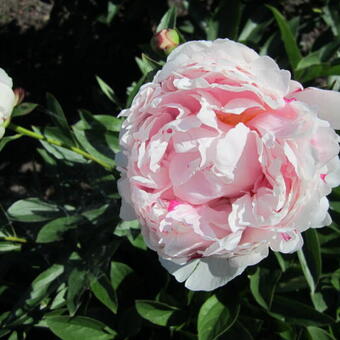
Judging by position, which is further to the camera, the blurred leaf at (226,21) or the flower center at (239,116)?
the blurred leaf at (226,21)

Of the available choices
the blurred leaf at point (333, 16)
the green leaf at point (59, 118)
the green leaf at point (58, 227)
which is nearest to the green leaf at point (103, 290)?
the green leaf at point (58, 227)

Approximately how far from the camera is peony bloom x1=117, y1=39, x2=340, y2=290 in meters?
0.76

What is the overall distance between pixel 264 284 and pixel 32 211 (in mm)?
609

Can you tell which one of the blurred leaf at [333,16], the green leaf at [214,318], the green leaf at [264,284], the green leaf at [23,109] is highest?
the green leaf at [23,109]

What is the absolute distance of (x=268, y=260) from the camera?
4.37ft

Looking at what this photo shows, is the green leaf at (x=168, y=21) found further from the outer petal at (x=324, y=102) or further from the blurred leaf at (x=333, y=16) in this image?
the blurred leaf at (x=333, y=16)

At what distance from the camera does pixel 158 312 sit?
1.32 meters

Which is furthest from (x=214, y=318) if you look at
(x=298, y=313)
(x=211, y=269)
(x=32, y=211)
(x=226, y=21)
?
(x=226, y=21)

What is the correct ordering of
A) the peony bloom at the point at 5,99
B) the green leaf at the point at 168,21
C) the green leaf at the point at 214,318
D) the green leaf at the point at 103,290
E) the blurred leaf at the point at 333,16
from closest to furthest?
1. the peony bloom at the point at 5,99
2. the green leaf at the point at 168,21
3. the green leaf at the point at 214,318
4. the green leaf at the point at 103,290
5. the blurred leaf at the point at 333,16

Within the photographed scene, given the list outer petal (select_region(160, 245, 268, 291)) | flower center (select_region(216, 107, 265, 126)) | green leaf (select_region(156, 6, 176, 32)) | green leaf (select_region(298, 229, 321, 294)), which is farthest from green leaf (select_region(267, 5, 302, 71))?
outer petal (select_region(160, 245, 268, 291))

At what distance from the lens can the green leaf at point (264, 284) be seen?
1.25 meters

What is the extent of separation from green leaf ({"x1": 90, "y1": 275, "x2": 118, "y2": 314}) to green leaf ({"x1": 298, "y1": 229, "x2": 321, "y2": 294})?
464 millimetres

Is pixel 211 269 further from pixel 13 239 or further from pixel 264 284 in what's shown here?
pixel 13 239

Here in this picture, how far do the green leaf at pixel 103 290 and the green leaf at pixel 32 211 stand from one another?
20 centimetres
